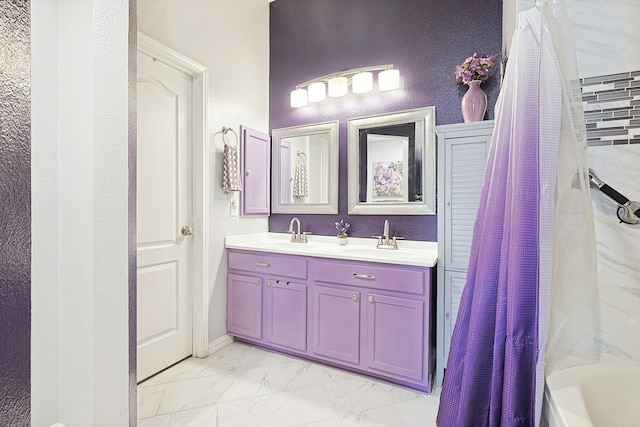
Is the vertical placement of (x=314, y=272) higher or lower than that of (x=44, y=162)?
lower

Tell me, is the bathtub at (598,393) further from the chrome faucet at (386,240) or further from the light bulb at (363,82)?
the light bulb at (363,82)

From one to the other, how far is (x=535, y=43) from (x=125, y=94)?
5.08 ft

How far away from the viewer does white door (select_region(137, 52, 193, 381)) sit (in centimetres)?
196

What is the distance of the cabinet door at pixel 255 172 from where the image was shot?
2641 millimetres

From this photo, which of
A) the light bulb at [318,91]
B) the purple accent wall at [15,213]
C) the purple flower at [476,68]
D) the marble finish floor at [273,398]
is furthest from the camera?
the light bulb at [318,91]

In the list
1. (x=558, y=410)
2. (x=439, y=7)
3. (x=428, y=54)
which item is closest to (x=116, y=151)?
(x=558, y=410)

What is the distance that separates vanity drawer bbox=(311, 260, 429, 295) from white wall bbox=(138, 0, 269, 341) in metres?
0.87

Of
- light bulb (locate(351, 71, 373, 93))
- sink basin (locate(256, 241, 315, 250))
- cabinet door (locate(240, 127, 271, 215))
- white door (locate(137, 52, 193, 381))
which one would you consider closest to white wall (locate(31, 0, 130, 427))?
white door (locate(137, 52, 193, 381))

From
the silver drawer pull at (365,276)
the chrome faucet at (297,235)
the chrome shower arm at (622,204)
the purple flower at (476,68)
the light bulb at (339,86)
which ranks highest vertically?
the light bulb at (339,86)

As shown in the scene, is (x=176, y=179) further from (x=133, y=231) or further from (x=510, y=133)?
(x=510, y=133)

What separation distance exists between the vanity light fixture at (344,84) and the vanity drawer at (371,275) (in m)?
1.44

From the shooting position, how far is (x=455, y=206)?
1.84 metres

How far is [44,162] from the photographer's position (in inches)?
46.1

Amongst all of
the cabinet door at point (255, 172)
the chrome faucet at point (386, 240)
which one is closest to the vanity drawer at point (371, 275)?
the chrome faucet at point (386, 240)
